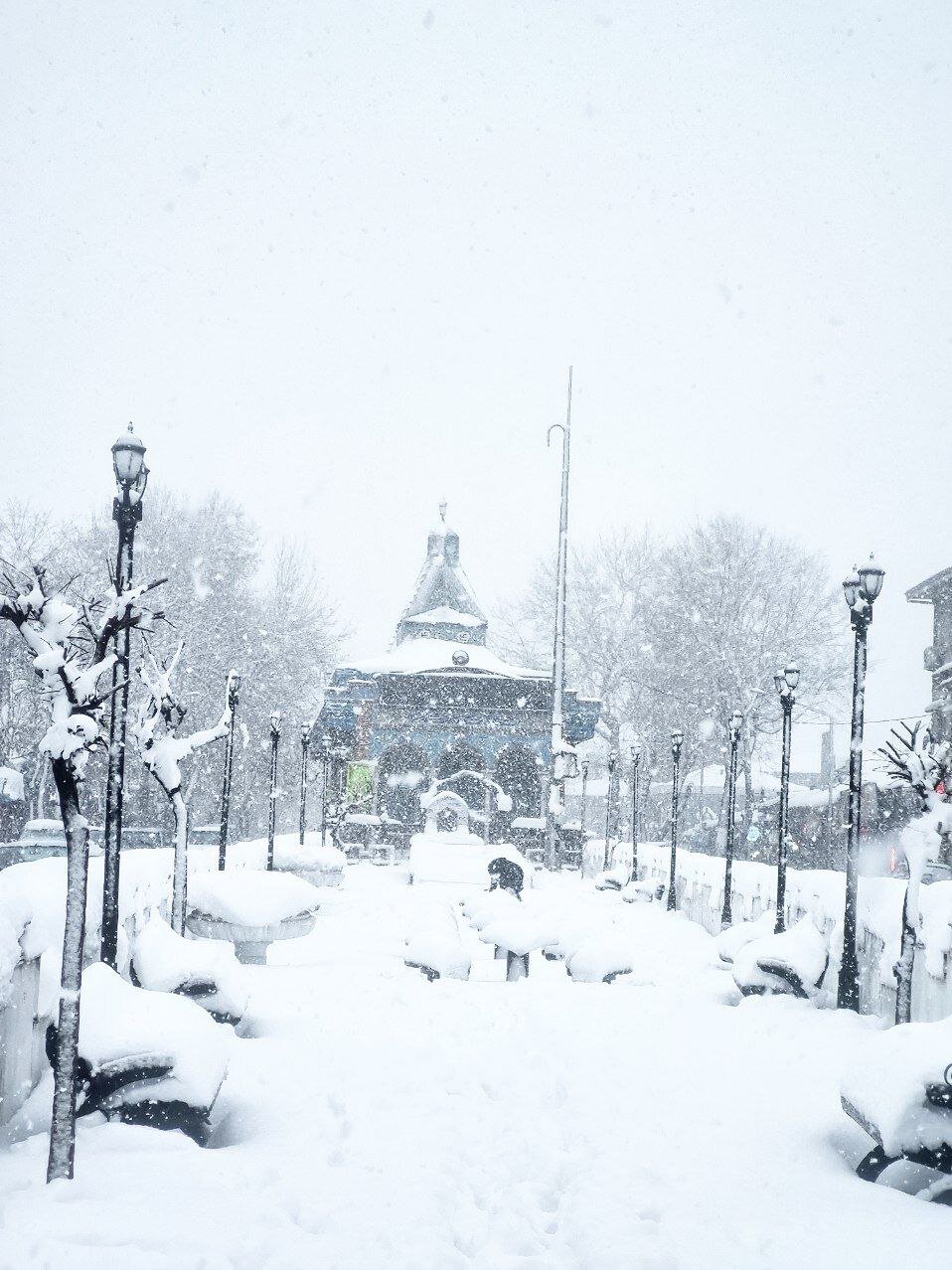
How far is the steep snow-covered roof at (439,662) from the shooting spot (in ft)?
152

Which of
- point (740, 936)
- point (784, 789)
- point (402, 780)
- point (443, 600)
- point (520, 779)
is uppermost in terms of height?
point (443, 600)

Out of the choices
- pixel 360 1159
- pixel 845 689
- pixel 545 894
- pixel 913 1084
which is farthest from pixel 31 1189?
pixel 845 689

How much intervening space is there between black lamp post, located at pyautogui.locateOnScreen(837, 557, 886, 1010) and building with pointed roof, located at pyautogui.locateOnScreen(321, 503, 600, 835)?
31.9 meters

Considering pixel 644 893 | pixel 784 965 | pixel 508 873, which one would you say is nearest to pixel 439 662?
pixel 644 893

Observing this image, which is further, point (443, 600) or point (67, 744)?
point (443, 600)

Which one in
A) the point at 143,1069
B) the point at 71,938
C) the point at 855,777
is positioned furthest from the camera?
the point at 855,777

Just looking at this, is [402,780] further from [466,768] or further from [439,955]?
[439,955]

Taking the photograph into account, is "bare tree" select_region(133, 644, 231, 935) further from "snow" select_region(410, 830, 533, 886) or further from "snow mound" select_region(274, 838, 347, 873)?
"snow" select_region(410, 830, 533, 886)

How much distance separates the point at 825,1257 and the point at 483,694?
134 feet

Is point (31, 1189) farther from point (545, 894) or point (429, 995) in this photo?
point (545, 894)

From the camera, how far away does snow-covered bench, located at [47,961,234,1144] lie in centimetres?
698

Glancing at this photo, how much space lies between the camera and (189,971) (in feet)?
32.2

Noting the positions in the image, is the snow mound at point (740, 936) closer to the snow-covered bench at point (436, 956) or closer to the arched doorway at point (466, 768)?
the snow-covered bench at point (436, 956)

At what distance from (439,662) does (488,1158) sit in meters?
41.0
